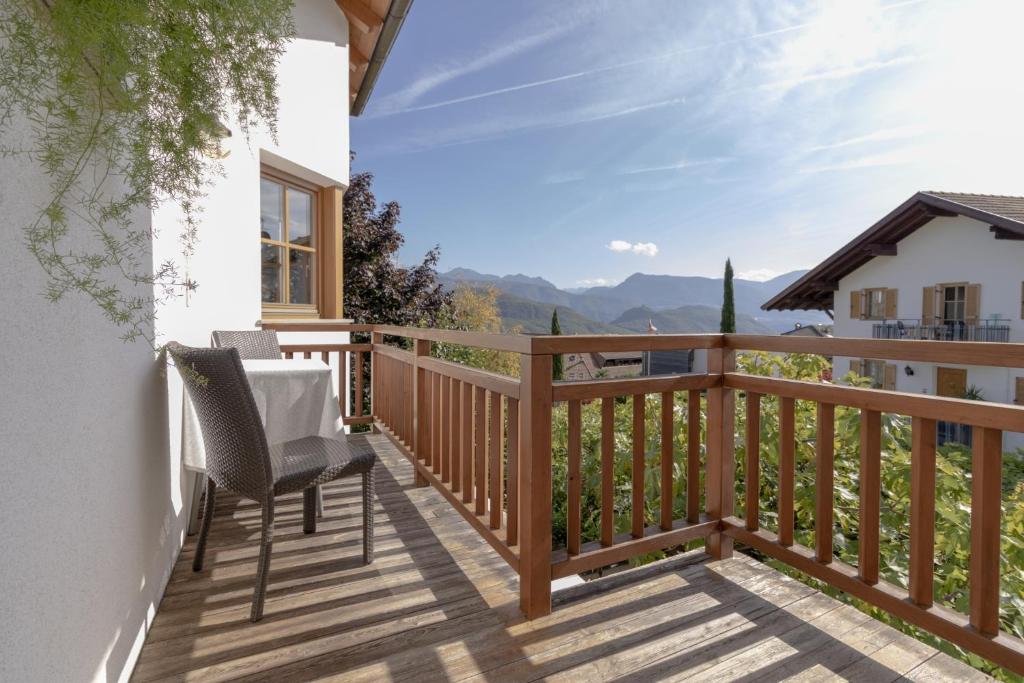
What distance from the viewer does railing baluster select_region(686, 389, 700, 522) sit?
2.05 metres

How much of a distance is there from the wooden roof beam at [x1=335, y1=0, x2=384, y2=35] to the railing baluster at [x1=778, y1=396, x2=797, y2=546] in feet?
15.9

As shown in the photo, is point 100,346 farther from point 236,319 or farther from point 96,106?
point 236,319

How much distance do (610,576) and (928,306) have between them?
17.8m

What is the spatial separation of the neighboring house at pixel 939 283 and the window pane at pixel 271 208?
45.1 ft

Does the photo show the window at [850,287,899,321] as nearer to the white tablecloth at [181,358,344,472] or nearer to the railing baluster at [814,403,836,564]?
the railing baluster at [814,403,836,564]

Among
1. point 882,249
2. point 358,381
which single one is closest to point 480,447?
point 358,381

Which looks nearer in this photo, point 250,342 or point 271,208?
point 250,342

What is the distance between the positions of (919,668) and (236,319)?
146 inches

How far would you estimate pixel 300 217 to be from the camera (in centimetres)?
462

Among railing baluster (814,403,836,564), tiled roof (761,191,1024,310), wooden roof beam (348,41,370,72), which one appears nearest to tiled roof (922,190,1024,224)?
tiled roof (761,191,1024,310)

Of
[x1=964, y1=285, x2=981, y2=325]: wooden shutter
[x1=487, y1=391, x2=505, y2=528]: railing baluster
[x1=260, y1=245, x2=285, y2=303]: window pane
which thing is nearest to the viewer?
[x1=487, y1=391, x2=505, y2=528]: railing baluster

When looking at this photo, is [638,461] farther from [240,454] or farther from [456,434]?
[240,454]

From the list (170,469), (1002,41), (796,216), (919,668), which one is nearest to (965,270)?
(1002,41)

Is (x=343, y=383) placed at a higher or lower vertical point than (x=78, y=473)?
lower
